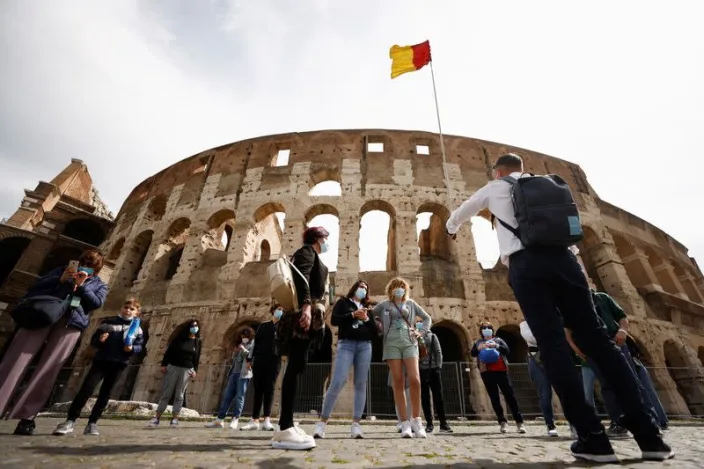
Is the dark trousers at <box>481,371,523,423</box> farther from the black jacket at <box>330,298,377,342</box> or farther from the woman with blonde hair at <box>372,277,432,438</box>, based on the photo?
the black jacket at <box>330,298,377,342</box>

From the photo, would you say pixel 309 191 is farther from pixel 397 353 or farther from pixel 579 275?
pixel 579 275

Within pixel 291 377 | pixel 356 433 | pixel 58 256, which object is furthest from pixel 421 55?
pixel 58 256

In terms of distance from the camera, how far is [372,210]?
14.0 meters

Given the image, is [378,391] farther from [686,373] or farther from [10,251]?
[10,251]

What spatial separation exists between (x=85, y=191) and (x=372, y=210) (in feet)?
73.0

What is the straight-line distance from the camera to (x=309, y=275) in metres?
3.17

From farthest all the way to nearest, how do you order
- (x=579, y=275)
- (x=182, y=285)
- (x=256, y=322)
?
1. (x=182, y=285)
2. (x=256, y=322)
3. (x=579, y=275)

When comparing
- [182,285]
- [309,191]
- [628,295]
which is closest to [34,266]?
[182,285]

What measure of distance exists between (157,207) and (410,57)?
1348 cm

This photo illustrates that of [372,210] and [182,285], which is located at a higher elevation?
[372,210]

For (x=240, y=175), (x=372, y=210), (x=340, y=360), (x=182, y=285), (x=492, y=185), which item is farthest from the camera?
(x=240, y=175)

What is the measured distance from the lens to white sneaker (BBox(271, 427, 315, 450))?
257 cm

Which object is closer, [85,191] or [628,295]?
[628,295]

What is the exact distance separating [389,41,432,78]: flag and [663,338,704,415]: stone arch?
45.3ft
